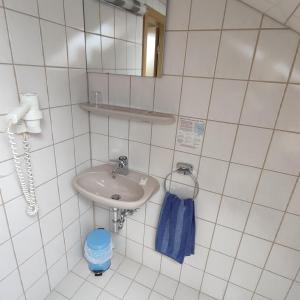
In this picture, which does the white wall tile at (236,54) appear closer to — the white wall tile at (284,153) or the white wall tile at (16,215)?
the white wall tile at (284,153)

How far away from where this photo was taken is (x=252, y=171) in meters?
1.15

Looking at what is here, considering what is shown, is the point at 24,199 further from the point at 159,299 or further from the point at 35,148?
the point at 159,299

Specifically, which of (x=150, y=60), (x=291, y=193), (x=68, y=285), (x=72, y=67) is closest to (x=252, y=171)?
(x=291, y=193)

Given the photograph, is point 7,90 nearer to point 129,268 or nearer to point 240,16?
point 240,16

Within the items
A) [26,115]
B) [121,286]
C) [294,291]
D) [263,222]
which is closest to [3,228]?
[26,115]

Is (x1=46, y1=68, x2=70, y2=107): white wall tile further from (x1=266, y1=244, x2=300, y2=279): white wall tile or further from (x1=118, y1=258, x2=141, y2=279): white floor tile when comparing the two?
(x1=266, y1=244, x2=300, y2=279): white wall tile

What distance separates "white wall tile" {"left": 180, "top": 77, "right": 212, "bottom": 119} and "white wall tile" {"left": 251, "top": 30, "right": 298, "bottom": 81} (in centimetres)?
24

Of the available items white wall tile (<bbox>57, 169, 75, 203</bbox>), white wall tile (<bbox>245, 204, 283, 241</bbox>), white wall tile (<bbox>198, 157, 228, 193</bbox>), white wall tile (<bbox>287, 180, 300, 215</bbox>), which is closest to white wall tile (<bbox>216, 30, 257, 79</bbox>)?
white wall tile (<bbox>198, 157, 228, 193</bbox>)

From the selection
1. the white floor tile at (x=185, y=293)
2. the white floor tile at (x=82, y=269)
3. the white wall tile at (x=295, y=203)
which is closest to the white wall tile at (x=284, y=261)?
the white wall tile at (x=295, y=203)

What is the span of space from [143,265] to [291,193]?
1.26 metres

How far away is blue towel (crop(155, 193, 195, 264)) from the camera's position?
1.32 metres

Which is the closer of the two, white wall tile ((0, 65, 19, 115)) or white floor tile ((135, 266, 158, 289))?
white wall tile ((0, 65, 19, 115))

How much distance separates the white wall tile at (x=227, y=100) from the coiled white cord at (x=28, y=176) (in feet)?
3.26

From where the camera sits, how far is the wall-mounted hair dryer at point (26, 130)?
96 cm
